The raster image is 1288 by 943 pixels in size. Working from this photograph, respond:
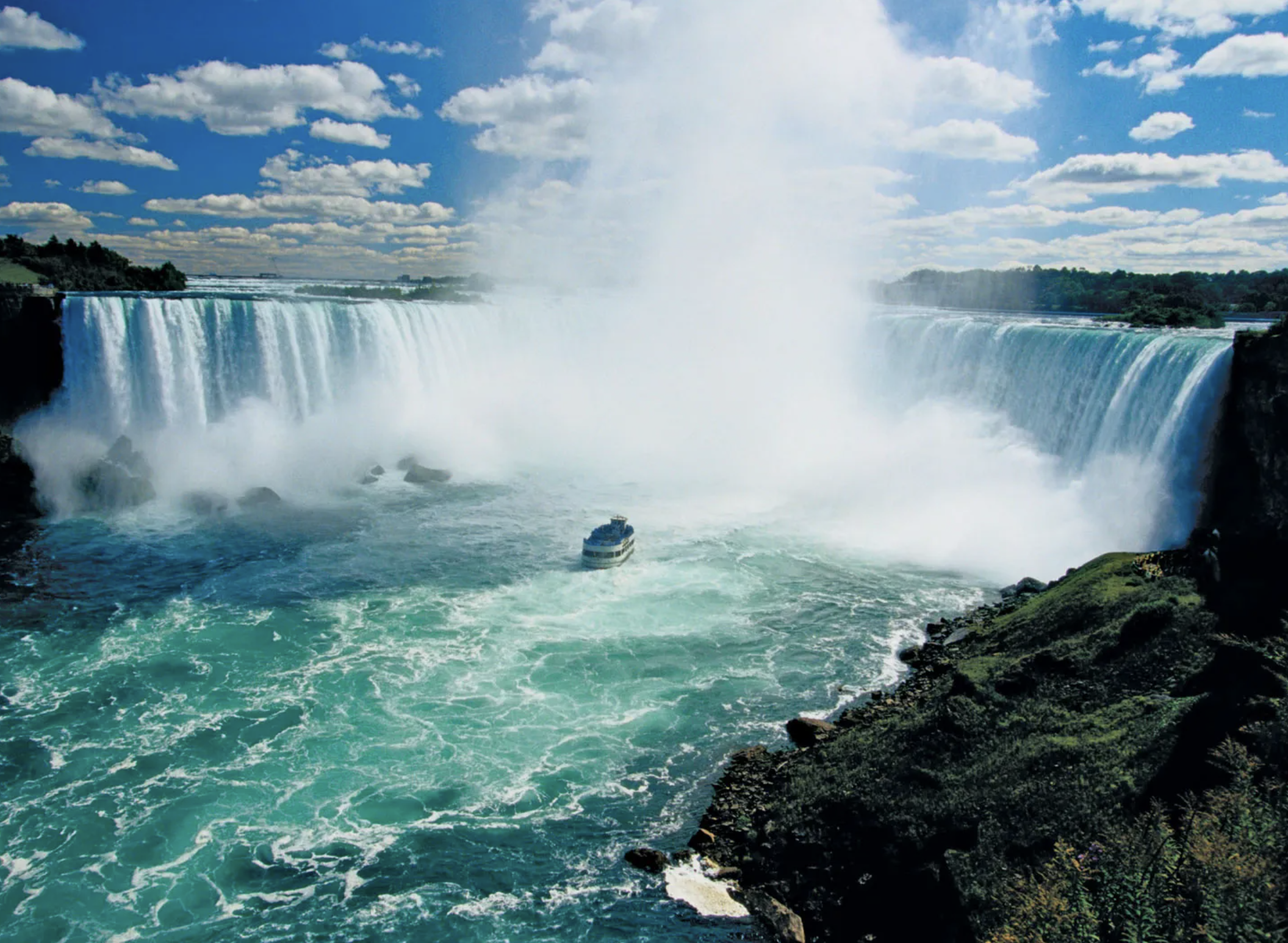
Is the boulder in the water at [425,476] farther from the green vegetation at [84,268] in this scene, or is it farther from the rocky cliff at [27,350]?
the green vegetation at [84,268]

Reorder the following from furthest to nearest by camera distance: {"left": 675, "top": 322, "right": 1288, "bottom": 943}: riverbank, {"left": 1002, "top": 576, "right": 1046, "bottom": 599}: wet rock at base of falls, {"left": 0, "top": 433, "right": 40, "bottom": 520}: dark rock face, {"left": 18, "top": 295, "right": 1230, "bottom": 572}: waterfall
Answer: {"left": 0, "top": 433, "right": 40, "bottom": 520}: dark rock face, {"left": 18, "top": 295, "right": 1230, "bottom": 572}: waterfall, {"left": 1002, "top": 576, "right": 1046, "bottom": 599}: wet rock at base of falls, {"left": 675, "top": 322, "right": 1288, "bottom": 943}: riverbank

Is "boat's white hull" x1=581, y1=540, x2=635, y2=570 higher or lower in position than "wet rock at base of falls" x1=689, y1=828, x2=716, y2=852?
higher

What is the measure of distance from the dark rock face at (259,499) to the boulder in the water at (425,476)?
5.79m

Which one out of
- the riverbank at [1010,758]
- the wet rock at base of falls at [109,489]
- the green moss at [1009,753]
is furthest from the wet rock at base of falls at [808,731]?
the wet rock at base of falls at [109,489]

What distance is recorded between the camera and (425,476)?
3525 cm

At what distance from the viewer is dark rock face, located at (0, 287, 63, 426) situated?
1262 inches

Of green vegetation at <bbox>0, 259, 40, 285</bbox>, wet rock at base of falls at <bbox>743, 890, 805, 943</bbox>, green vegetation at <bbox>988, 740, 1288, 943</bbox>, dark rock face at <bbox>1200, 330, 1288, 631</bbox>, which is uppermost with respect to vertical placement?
green vegetation at <bbox>0, 259, 40, 285</bbox>

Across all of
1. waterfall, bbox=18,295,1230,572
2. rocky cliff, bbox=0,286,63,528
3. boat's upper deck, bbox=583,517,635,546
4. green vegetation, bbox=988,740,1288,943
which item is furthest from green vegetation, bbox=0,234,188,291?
green vegetation, bbox=988,740,1288,943

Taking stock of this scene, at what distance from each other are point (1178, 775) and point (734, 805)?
6266 mm

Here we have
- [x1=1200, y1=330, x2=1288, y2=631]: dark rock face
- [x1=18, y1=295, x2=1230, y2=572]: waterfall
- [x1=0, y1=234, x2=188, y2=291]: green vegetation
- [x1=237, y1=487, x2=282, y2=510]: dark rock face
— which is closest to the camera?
[x1=1200, y1=330, x2=1288, y2=631]: dark rock face

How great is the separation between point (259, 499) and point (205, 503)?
1.81 meters

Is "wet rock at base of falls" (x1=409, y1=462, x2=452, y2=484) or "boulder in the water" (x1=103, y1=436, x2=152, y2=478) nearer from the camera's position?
"boulder in the water" (x1=103, y1=436, x2=152, y2=478)

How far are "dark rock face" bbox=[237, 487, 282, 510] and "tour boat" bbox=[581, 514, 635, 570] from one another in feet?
44.6

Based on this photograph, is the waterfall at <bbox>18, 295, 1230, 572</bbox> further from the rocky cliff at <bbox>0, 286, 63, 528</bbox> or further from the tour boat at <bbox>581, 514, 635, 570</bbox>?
the tour boat at <bbox>581, 514, 635, 570</bbox>
